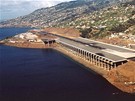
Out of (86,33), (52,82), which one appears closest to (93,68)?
(52,82)

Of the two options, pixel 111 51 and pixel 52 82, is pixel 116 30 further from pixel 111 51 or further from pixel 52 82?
pixel 52 82

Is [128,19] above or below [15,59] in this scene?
above

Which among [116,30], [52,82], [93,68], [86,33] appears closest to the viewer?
[52,82]

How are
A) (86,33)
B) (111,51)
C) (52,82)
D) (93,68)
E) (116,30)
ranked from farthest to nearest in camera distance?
1. (86,33)
2. (116,30)
3. (111,51)
4. (93,68)
5. (52,82)

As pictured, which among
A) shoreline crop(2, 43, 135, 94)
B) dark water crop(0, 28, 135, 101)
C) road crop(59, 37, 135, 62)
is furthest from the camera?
road crop(59, 37, 135, 62)

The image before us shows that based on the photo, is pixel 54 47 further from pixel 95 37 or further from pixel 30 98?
pixel 30 98

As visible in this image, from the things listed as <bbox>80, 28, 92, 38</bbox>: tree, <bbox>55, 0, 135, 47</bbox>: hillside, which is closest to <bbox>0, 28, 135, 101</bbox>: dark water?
<bbox>55, 0, 135, 47</bbox>: hillside

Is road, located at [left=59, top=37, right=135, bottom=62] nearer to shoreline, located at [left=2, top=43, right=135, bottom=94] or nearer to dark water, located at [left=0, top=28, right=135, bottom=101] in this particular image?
shoreline, located at [left=2, top=43, right=135, bottom=94]

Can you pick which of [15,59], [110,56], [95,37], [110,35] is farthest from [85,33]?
[110,56]
